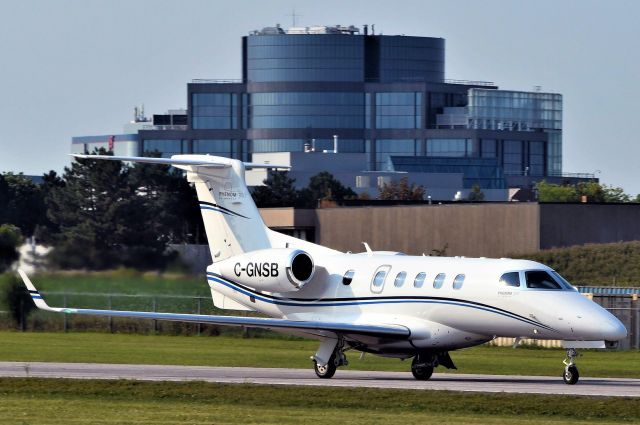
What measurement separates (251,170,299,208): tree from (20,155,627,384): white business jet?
81486mm

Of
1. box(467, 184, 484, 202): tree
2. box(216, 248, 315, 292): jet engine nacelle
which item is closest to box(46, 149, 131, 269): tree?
box(216, 248, 315, 292): jet engine nacelle

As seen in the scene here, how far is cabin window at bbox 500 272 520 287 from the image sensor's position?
3672 centimetres

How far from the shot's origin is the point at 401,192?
157625 millimetres

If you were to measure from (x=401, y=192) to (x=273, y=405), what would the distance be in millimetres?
126958

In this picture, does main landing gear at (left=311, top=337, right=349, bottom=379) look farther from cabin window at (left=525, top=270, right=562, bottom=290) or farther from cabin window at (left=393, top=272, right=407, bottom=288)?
cabin window at (left=525, top=270, right=562, bottom=290)

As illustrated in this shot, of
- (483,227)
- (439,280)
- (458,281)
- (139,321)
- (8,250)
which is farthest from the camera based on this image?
(483,227)

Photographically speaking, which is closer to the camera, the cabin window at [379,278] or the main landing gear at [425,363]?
the main landing gear at [425,363]

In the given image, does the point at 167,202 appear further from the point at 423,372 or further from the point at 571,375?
the point at 571,375

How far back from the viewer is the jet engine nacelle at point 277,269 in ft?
131

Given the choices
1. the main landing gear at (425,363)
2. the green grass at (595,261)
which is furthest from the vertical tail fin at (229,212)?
the green grass at (595,261)

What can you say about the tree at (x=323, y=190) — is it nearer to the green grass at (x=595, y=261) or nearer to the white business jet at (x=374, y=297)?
the green grass at (x=595, y=261)

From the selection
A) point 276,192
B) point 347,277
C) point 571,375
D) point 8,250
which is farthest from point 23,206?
point 571,375

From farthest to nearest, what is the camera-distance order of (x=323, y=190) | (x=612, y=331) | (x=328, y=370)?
(x=323, y=190) → (x=328, y=370) → (x=612, y=331)

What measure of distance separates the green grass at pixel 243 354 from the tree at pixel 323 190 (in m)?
88.2
